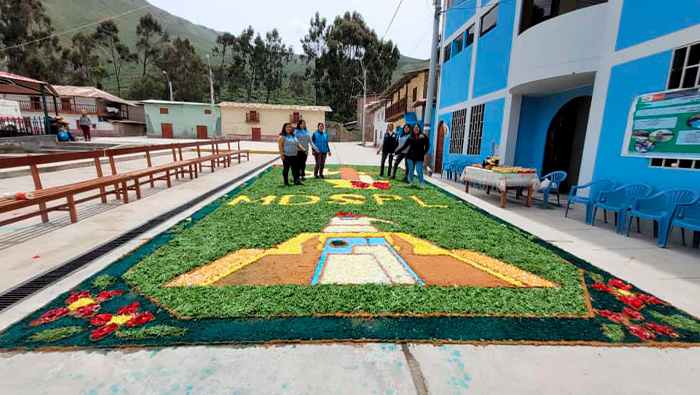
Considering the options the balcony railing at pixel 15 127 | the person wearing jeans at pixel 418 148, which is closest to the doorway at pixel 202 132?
the balcony railing at pixel 15 127

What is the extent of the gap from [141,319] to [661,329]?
4.00 m

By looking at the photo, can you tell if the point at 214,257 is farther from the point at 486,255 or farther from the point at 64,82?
the point at 64,82

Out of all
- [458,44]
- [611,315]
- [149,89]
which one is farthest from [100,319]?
[149,89]

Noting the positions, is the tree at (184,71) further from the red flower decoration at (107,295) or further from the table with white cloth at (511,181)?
the red flower decoration at (107,295)

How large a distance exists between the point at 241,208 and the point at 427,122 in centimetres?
773

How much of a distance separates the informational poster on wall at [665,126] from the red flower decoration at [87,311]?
7288 millimetres

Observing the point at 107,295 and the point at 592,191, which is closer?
the point at 107,295

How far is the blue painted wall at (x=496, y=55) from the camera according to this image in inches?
322

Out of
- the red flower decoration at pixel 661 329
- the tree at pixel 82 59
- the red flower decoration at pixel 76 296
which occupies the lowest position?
the red flower decoration at pixel 661 329

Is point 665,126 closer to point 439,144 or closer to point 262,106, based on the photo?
point 439,144

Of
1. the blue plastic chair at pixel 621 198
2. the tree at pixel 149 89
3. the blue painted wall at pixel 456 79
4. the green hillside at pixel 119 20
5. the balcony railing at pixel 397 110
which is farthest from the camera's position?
the green hillside at pixel 119 20

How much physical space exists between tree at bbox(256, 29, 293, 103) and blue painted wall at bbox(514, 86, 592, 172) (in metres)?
52.8

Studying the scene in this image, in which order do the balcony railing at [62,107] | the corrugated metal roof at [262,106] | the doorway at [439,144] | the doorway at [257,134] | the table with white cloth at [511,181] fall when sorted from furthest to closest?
1. the doorway at [257,134]
2. the corrugated metal roof at [262,106]
3. the balcony railing at [62,107]
4. the doorway at [439,144]
5. the table with white cloth at [511,181]

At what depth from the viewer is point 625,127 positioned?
17.5ft
